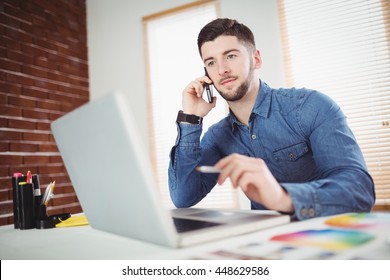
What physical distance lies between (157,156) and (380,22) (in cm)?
209

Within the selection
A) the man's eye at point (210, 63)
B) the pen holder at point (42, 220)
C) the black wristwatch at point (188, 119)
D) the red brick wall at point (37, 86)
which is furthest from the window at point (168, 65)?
the pen holder at point (42, 220)

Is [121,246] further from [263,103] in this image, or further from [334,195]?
[263,103]

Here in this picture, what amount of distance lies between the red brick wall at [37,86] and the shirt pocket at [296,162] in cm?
210

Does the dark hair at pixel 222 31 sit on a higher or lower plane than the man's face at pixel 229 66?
higher

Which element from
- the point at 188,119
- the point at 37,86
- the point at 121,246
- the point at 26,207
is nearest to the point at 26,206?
the point at 26,207

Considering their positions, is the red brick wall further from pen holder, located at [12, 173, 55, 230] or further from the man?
the man

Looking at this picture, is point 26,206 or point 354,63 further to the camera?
point 354,63

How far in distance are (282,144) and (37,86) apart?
231 centimetres

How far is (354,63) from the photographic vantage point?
239cm

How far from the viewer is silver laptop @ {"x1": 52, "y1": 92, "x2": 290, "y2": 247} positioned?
51cm

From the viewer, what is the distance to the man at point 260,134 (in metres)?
0.88

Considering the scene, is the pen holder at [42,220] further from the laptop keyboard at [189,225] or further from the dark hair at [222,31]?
the dark hair at [222,31]
